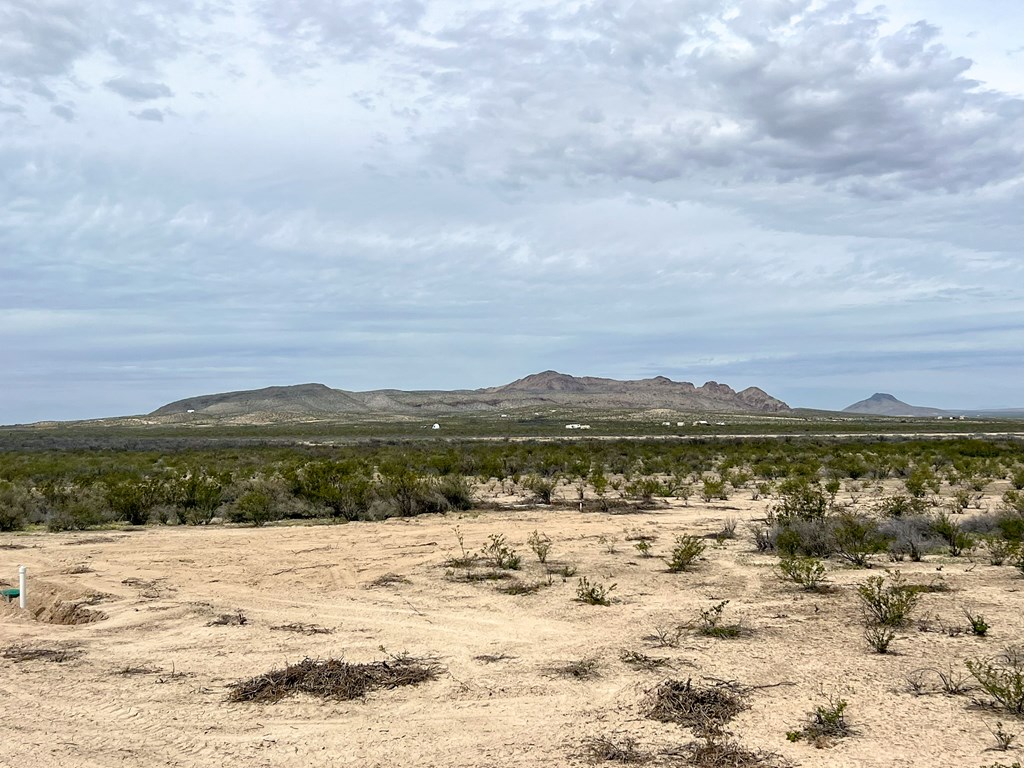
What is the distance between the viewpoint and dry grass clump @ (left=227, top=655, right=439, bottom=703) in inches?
305

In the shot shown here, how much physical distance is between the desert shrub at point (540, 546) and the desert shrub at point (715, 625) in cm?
417

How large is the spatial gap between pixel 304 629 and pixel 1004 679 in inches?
296

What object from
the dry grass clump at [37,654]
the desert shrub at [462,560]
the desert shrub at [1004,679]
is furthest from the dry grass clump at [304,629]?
the desert shrub at [1004,679]

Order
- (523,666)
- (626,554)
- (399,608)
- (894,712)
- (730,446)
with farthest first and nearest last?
(730,446) → (626,554) → (399,608) → (523,666) → (894,712)

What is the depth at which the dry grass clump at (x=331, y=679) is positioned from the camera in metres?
7.73

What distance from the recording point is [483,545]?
51.5 feet

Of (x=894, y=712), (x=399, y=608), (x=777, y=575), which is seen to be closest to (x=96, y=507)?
(x=399, y=608)

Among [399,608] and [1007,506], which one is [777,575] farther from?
[1007,506]

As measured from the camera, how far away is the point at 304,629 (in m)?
10.2

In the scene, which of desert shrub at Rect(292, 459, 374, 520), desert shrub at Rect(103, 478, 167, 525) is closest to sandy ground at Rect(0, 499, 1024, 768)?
desert shrub at Rect(103, 478, 167, 525)

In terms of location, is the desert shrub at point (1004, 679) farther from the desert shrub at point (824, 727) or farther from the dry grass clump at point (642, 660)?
the dry grass clump at point (642, 660)

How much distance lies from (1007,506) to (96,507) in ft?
70.4

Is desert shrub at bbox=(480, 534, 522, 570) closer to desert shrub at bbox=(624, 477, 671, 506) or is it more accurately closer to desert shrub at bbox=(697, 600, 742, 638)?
desert shrub at bbox=(697, 600, 742, 638)

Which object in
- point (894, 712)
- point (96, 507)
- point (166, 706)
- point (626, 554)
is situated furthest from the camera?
point (96, 507)
